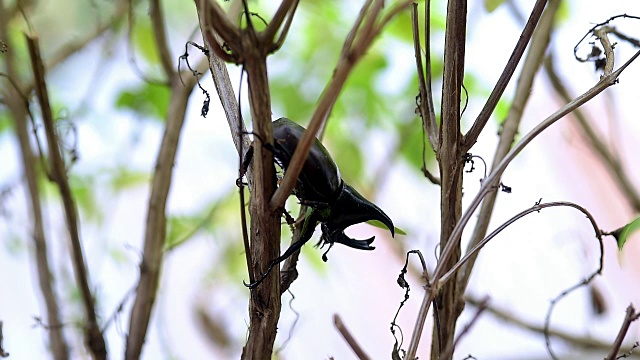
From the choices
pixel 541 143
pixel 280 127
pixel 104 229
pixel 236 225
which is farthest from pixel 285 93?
pixel 280 127

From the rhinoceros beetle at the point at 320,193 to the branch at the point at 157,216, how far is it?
0.27m

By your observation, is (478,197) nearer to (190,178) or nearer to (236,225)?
(236,225)

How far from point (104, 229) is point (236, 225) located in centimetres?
19

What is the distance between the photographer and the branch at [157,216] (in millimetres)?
551

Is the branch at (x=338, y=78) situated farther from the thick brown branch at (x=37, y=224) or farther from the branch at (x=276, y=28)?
the thick brown branch at (x=37, y=224)

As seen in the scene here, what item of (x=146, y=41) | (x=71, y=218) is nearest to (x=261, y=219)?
(x=71, y=218)

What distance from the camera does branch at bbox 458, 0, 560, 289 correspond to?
1.53ft

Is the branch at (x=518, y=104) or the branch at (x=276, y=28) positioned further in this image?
the branch at (x=518, y=104)

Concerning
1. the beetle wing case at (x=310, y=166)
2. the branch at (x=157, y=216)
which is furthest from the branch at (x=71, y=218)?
the beetle wing case at (x=310, y=166)

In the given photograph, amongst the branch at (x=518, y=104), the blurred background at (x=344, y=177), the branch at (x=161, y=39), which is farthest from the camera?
the blurred background at (x=344, y=177)

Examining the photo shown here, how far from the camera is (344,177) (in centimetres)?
89

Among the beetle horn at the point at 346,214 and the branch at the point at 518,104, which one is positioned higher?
the branch at the point at 518,104

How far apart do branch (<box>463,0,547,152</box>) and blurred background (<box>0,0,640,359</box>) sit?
1.28ft

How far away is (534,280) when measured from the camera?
42.6 inches
